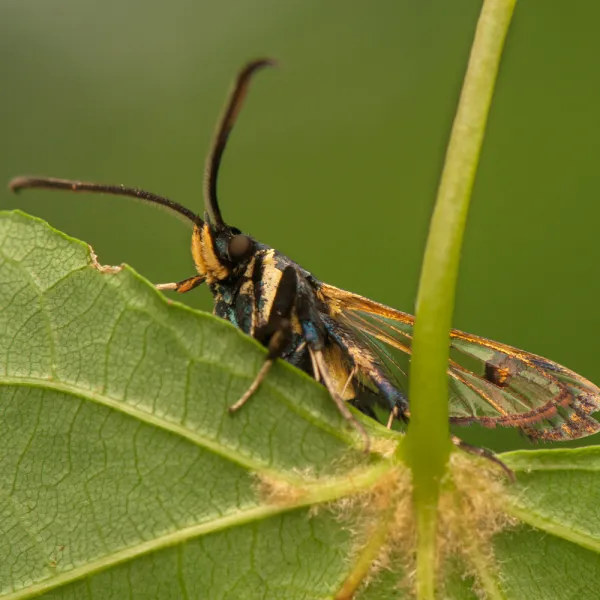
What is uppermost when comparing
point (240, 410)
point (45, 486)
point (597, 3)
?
point (597, 3)

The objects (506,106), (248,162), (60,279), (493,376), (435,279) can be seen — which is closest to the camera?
(435,279)

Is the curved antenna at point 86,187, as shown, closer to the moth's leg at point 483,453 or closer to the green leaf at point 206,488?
the green leaf at point 206,488

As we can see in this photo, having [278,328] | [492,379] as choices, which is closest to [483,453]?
[278,328]

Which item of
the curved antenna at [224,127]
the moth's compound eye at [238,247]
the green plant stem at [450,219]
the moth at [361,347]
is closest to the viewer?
the green plant stem at [450,219]

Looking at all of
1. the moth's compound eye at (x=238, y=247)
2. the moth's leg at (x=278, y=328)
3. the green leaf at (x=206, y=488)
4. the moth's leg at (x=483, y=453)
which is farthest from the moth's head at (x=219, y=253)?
the moth's leg at (x=483, y=453)

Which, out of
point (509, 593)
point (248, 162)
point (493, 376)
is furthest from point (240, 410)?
point (248, 162)

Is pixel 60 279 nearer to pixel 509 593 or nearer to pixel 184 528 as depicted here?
pixel 184 528

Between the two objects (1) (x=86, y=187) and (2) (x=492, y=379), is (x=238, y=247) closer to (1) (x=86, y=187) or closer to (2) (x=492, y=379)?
(1) (x=86, y=187)

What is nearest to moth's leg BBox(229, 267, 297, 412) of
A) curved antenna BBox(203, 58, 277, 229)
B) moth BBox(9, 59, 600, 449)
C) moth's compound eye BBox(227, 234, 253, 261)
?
moth BBox(9, 59, 600, 449)
